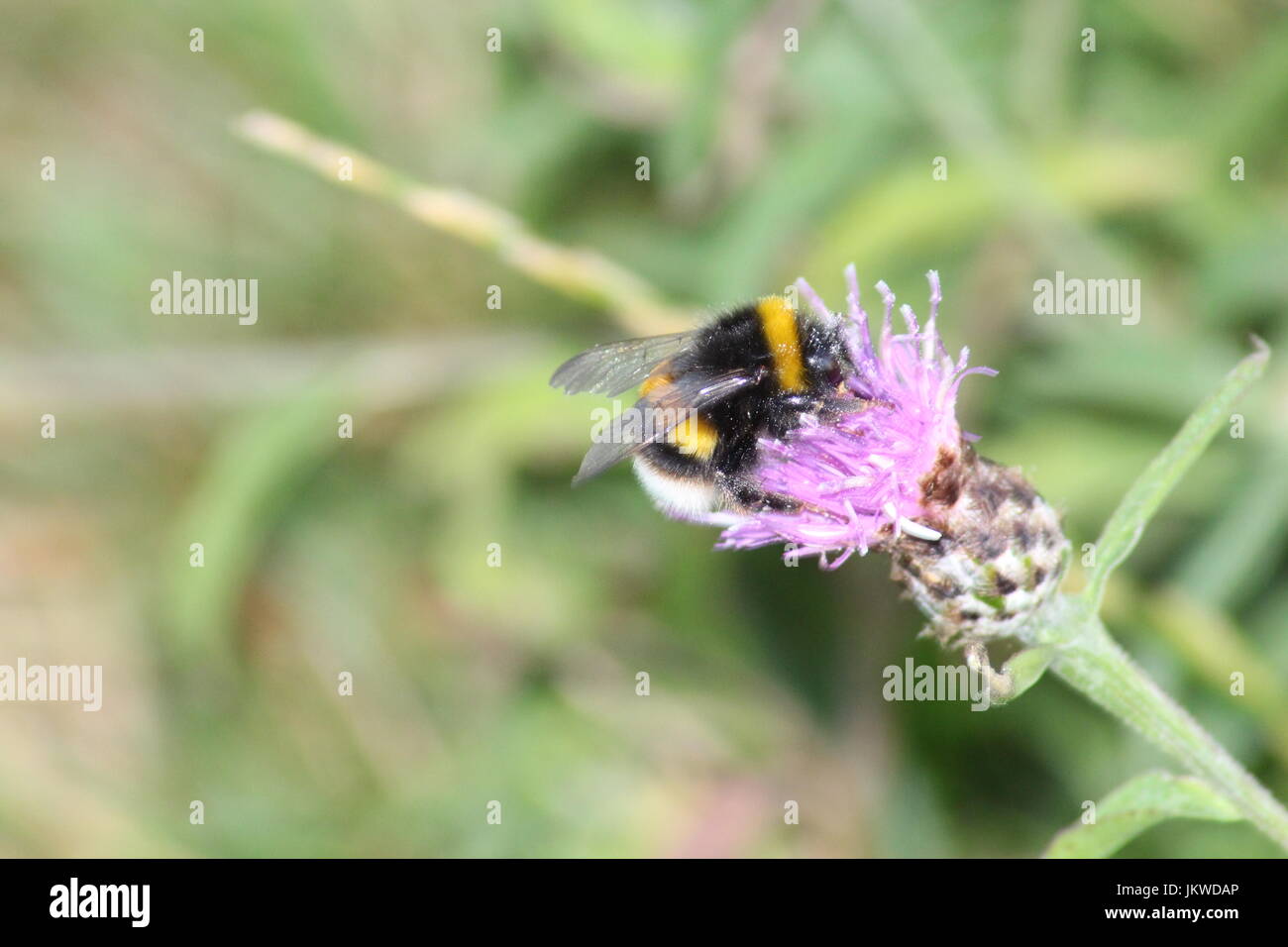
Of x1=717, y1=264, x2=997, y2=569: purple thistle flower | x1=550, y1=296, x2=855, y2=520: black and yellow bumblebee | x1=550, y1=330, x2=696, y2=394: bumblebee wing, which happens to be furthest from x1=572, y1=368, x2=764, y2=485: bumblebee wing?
x1=550, y1=330, x2=696, y2=394: bumblebee wing

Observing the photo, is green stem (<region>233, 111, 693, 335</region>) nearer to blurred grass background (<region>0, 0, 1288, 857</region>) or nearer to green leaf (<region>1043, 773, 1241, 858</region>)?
blurred grass background (<region>0, 0, 1288, 857</region>)

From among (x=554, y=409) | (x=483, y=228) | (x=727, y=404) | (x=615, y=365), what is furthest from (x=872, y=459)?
(x=554, y=409)

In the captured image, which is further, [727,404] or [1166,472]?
[727,404]

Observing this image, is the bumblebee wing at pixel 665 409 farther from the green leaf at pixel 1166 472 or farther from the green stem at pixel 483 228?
the green stem at pixel 483 228

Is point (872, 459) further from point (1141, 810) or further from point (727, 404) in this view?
point (1141, 810)
